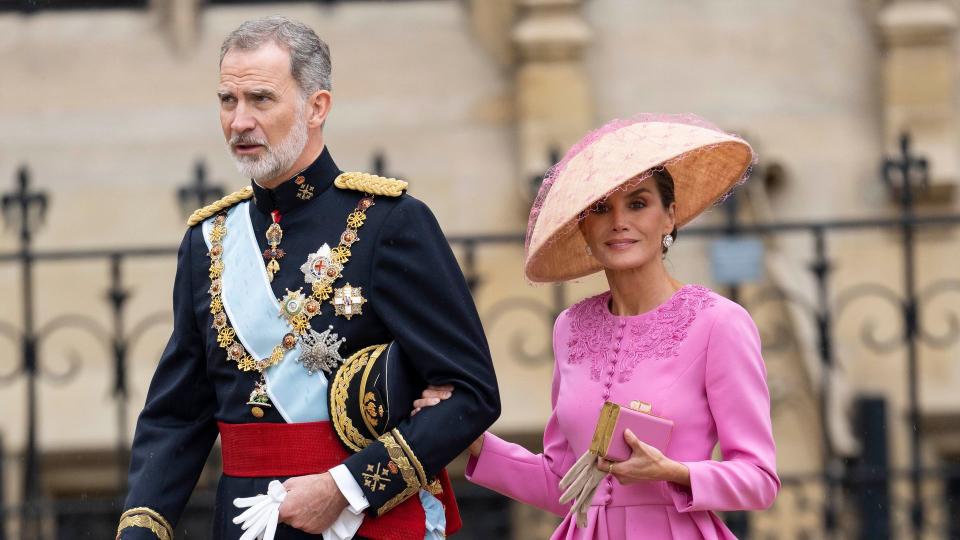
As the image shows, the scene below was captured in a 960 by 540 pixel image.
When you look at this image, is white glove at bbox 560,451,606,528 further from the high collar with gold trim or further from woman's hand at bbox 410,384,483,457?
the high collar with gold trim

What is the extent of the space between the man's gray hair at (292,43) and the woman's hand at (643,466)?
996 millimetres

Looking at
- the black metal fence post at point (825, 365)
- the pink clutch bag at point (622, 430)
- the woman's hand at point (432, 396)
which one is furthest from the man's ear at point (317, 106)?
the black metal fence post at point (825, 365)

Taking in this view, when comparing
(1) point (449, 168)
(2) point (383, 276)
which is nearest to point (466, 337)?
(2) point (383, 276)

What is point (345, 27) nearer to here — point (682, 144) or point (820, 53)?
point (820, 53)

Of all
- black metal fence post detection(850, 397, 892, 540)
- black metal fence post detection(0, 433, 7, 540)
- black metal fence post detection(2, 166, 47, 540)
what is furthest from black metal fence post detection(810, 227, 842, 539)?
black metal fence post detection(0, 433, 7, 540)

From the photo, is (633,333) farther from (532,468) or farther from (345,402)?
(345,402)

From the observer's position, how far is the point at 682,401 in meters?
3.93

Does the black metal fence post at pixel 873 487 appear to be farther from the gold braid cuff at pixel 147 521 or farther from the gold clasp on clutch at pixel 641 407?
Answer: the gold braid cuff at pixel 147 521

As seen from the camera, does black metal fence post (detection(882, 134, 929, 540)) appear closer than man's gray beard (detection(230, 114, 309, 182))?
No

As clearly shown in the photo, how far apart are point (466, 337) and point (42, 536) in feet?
15.9

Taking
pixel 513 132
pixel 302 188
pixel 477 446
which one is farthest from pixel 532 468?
pixel 513 132

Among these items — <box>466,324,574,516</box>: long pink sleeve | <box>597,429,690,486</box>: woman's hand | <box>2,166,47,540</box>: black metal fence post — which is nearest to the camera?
<box>597,429,690,486</box>: woman's hand

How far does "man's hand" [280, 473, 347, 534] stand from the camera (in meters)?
3.89

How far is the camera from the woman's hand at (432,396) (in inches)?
155
